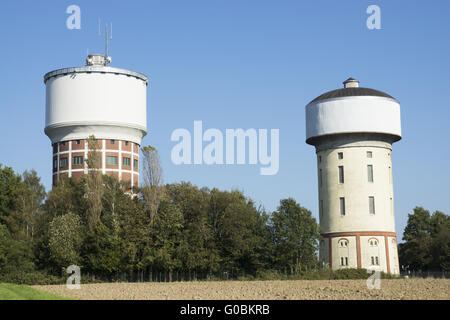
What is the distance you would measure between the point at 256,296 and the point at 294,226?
920 inches

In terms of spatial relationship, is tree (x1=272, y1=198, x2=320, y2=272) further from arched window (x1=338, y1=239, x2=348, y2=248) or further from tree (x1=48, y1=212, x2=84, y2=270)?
tree (x1=48, y1=212, x2=84, y2=270)

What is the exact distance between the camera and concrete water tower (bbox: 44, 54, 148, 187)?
68688 mm

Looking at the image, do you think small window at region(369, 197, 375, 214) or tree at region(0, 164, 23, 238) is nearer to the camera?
tree at region(0, 164, 23, 238)

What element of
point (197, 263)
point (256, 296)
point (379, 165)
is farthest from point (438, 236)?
point (256, 296)

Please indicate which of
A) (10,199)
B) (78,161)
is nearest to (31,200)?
(10,199)

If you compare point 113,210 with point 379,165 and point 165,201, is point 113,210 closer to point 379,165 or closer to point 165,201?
point 165,201

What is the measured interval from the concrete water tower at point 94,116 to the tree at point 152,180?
9829mm

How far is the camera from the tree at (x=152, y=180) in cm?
5716

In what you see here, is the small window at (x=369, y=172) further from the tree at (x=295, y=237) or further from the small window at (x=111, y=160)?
the small window at (x=111, y=160)

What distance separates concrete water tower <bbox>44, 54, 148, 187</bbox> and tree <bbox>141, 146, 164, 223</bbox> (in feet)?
32.2

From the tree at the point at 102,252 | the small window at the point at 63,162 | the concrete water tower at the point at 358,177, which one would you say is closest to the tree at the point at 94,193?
the tree at the point at 102,252

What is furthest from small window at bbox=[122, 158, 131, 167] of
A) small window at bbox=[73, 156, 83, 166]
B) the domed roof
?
the domed roof

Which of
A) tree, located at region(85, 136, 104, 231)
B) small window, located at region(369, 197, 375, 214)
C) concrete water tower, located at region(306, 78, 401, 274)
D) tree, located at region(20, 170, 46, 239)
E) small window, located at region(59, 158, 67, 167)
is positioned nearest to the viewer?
tree, located at region(85, 136, 104, 231)

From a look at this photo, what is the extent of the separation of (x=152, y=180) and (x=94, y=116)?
1407cm
